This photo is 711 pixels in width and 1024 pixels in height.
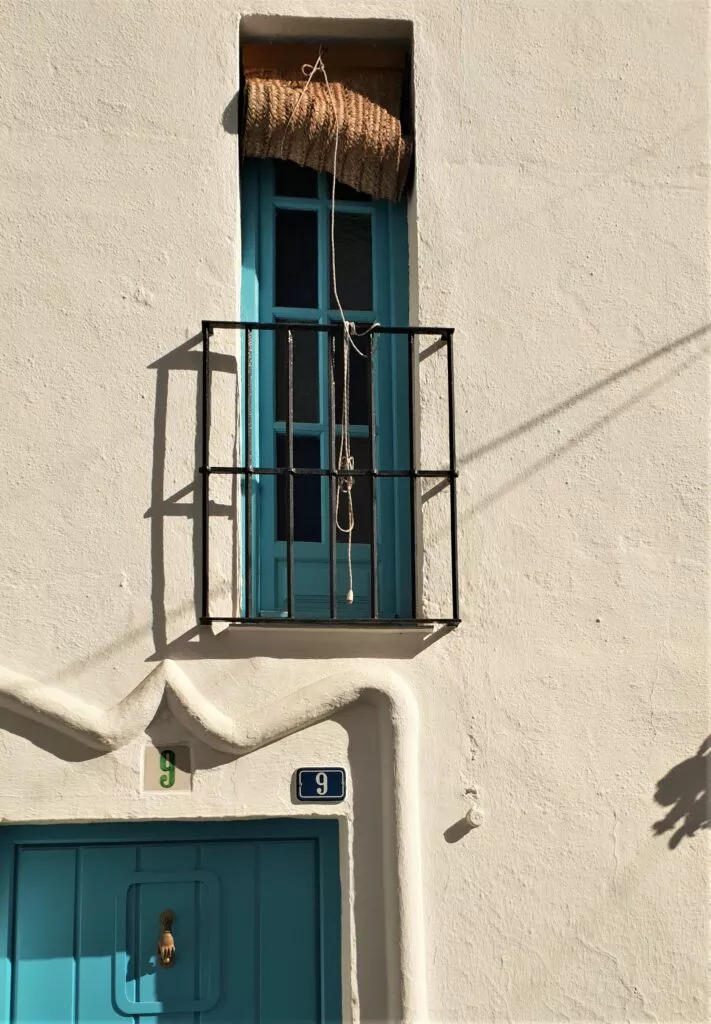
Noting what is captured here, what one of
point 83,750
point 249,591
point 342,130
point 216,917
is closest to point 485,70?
point 342,130

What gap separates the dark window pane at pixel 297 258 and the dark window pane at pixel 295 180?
0.09 metres

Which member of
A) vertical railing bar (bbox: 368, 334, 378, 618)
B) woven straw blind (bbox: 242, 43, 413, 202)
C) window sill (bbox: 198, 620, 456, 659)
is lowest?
window sill (bbox: 198, 620, 456, 659)

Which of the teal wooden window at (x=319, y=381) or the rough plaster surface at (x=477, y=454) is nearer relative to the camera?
the rough plaster surface at (x=477, y=454)

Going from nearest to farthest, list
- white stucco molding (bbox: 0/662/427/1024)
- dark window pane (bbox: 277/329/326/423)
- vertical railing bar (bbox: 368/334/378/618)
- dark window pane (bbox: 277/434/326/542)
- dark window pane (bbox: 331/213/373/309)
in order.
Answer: white stucco molding (bbox: 0/662/427/1024)
vertical railing bar (bbox: 368/334/378/618)
dark window pane (bbox: 277/434/326/542)
dark window pane (bbox: 277/329/326/423)
dark window pane (bbox: 331/213/373/309)

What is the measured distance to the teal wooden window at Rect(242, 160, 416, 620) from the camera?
5.89 m

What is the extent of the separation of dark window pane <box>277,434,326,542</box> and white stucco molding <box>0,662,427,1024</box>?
684 mm

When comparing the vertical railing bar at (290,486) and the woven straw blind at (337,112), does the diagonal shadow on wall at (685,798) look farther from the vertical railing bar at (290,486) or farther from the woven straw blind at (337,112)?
the woven straw blind at (337,112)

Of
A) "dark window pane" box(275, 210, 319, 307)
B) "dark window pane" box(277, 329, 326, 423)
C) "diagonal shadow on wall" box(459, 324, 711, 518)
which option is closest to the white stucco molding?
"diagonal shadow on wall" box(459, 324, 711, 518)

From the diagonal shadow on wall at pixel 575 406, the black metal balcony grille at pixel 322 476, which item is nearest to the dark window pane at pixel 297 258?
the black metal balcony grille at pixel 322 476

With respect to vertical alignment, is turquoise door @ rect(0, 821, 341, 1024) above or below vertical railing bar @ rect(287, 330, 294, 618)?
below

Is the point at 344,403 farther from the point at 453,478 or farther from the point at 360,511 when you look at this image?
the point at 453,478

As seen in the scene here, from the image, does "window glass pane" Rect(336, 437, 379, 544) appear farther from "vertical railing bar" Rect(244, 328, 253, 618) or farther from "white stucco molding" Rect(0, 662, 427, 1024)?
"white stucco molding" Rect(0, 662, 427, 1024)

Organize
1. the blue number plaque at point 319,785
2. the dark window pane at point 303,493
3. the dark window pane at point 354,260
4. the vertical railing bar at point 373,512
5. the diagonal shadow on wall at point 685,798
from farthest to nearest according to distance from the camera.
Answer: the dark window pane at point 354,260 < the dark window pane at point 303,493 < the diagonal shadow on wall at point 685,798 < the vertical railing bar at point 373,512 < the blue number plaque at point 319,785

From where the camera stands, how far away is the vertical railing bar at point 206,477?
550cm
